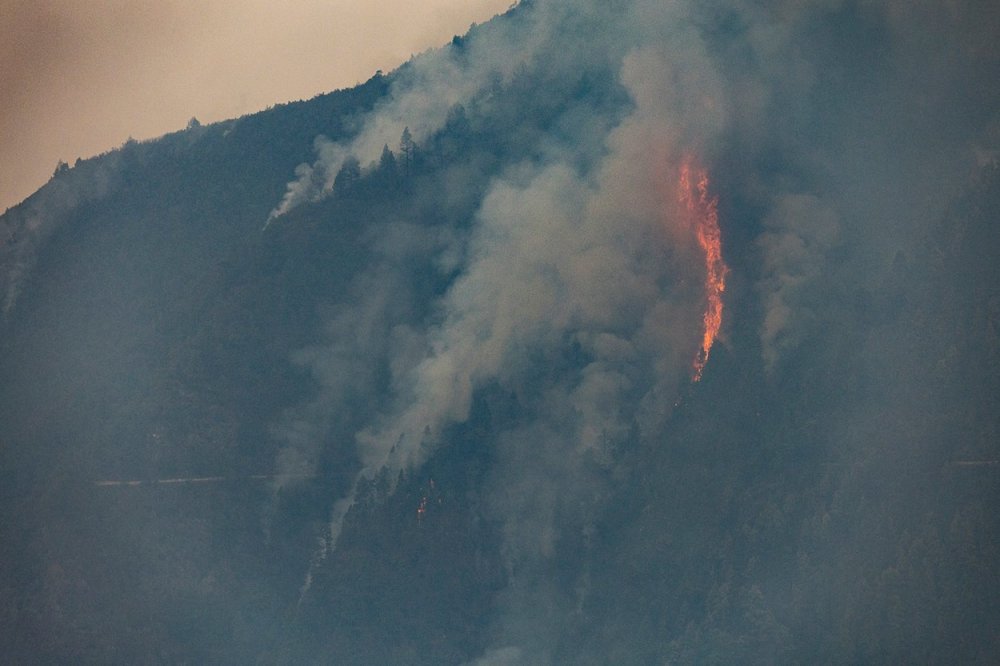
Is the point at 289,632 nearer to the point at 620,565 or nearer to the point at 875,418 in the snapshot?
the point at 620,565

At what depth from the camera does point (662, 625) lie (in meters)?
193

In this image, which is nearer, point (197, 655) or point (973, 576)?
point (973, 576)

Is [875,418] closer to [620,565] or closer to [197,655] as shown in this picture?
[620,565]

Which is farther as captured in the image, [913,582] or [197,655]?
[197,655]

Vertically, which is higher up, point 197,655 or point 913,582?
point 197,655

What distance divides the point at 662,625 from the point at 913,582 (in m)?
15.9

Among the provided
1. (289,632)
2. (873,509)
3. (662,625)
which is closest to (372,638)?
(289,632)

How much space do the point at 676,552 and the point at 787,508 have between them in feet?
23.9

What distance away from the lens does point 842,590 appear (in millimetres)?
188750

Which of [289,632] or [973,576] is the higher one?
[289,632]

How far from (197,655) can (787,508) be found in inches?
1475

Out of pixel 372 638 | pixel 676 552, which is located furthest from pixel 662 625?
pixel 372 638

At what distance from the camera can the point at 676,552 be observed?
197 metres

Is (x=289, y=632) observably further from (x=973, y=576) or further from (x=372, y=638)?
(x=973, y=576)
